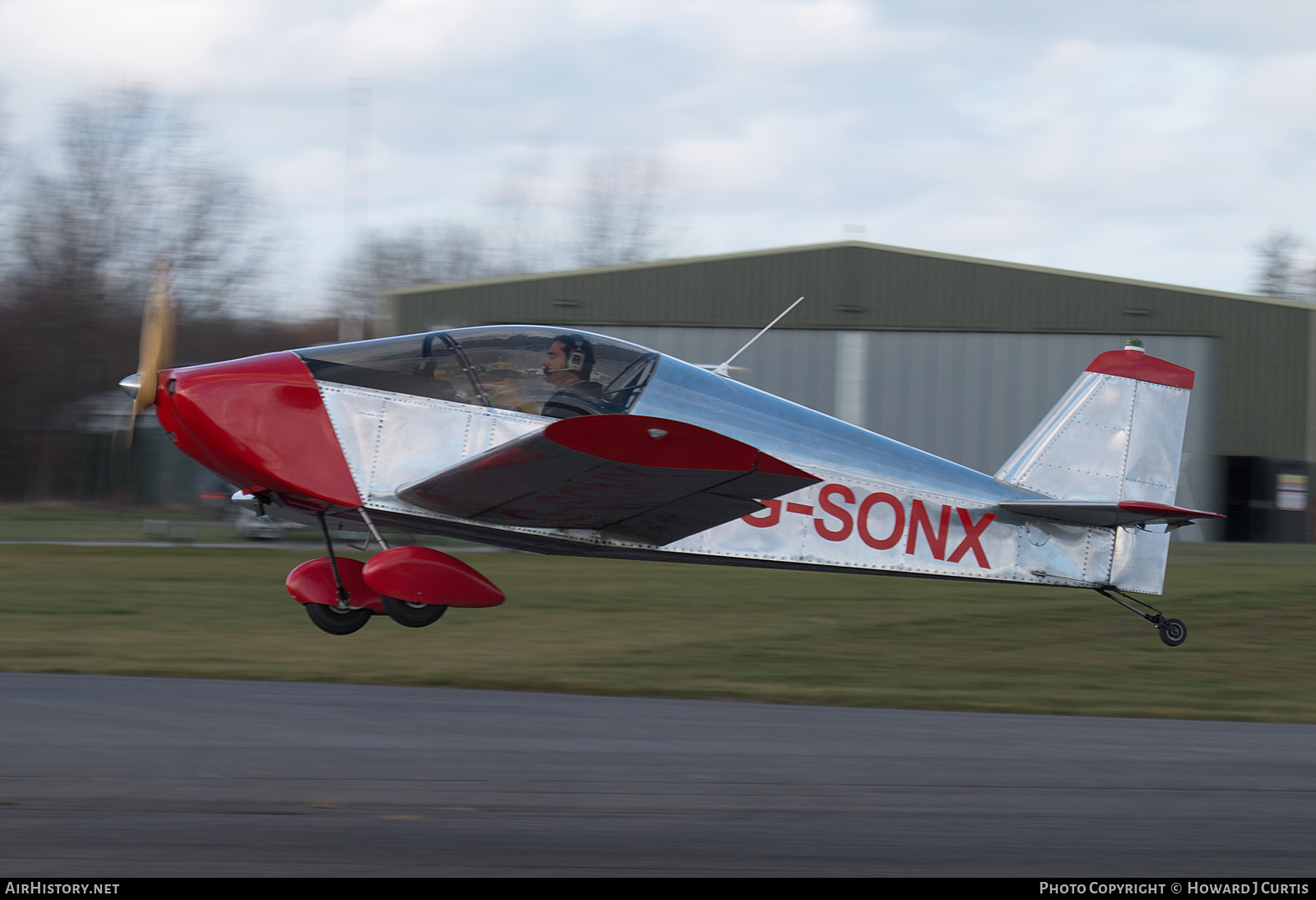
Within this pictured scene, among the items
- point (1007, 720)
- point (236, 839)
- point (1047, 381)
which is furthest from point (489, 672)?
point (1047, 381)

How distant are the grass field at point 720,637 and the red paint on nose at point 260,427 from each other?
9.39ft

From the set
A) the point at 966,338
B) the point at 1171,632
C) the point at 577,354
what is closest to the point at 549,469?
the point at 577,354

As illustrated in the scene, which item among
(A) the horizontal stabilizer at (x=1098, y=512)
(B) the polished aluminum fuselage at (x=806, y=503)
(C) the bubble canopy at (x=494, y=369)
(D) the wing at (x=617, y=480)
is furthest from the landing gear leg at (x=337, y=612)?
(A) the horizontal stabilizer at (x=1098, y=512)

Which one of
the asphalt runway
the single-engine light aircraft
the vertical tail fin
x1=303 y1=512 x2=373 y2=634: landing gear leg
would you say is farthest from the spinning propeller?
the vertical tail fin

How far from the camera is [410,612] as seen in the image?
268 inches

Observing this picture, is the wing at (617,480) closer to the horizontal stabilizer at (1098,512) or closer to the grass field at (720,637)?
the horizontal stabilizer at (1098,512)

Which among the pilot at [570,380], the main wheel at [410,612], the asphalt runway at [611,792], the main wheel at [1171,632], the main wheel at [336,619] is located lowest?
the asphalt runway at [611,792]

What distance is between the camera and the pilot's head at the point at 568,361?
690 cm

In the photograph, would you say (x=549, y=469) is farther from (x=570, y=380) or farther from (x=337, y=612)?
(x=337, y=612)

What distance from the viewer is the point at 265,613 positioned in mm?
13289

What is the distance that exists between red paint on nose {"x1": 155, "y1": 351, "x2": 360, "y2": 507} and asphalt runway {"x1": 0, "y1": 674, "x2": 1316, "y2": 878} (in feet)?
4.54

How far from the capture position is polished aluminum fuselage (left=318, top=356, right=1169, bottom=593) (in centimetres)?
681

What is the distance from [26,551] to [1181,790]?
57.3 feet
